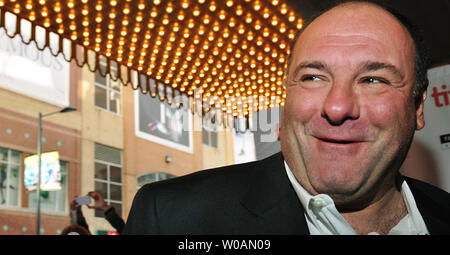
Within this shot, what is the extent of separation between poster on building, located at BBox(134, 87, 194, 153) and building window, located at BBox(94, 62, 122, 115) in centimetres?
64

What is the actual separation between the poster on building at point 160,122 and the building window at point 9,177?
4.21 meters

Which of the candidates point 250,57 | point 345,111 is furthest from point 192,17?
point 345,111

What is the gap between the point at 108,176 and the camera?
13.8m

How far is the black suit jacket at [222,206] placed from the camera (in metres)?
1.16

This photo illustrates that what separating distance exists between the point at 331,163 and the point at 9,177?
11.4 meters

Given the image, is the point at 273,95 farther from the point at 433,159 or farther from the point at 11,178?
the point at 11,178

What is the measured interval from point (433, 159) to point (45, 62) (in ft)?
37.0

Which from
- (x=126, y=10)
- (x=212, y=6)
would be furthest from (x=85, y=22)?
(x=212, y=6)

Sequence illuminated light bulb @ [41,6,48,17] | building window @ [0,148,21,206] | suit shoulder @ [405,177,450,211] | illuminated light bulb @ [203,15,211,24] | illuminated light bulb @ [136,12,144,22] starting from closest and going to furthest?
suit shoulder @ [405,177,450,211], illuminated light bulb @ [41,6,48,17], illuminated light bulb @ [136,12,144,22], illuminated light bulb @ [203,15,211,24], building window @ [0,148,21,206]

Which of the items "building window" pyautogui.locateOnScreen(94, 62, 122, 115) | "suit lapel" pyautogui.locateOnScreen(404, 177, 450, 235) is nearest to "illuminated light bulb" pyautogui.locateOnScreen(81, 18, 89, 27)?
"suit lapel" pyautogui.locateOnScreen(404, 177, 450, 235)

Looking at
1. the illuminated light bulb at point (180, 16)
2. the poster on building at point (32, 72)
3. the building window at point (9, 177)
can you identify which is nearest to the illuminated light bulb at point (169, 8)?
the illuminated light bulb at point (180, 16)

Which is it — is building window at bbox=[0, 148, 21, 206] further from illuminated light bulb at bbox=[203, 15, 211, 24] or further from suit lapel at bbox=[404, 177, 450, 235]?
suit lapel at bbox=[404, 177, 450, 235]

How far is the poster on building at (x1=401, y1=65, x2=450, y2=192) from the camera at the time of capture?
3.66 metres

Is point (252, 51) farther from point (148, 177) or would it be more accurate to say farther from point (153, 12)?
point (148, 177)
